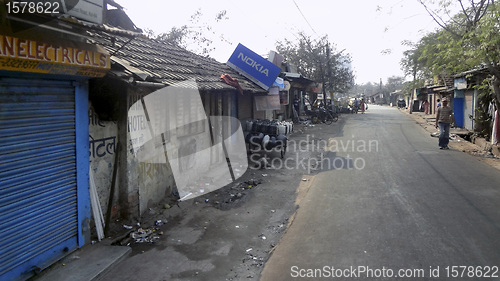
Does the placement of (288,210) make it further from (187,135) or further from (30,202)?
(30,202)

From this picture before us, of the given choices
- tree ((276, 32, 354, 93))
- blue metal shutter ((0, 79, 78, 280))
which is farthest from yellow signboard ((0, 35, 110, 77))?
tree ((276, 32, 354, 93))

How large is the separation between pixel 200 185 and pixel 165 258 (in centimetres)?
355

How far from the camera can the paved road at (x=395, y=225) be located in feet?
→ 13.2

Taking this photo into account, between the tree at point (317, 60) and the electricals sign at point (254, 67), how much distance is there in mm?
18824

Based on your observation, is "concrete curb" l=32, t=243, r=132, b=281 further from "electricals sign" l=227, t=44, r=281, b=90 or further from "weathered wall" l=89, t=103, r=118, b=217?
"electricals sign" l=227, t=44, r=281, b=90

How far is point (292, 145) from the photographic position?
14281 millimetres

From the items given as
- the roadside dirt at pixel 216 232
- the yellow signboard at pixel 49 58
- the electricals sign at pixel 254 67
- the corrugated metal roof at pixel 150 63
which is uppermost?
the electricals sign at pixel 254 67

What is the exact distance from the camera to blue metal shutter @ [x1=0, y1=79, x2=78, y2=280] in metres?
3.58

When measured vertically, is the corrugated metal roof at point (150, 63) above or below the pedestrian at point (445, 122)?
above

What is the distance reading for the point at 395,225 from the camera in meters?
5.24

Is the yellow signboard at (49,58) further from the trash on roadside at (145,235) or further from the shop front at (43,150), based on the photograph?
the trash on roadside at (145,235)

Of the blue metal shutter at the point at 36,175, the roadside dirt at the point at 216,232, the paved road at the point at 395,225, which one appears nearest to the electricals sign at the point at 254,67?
the paved road at the point at 395,225

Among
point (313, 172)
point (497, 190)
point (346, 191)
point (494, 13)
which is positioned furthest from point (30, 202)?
point (494, 13)

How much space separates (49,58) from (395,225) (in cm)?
528
